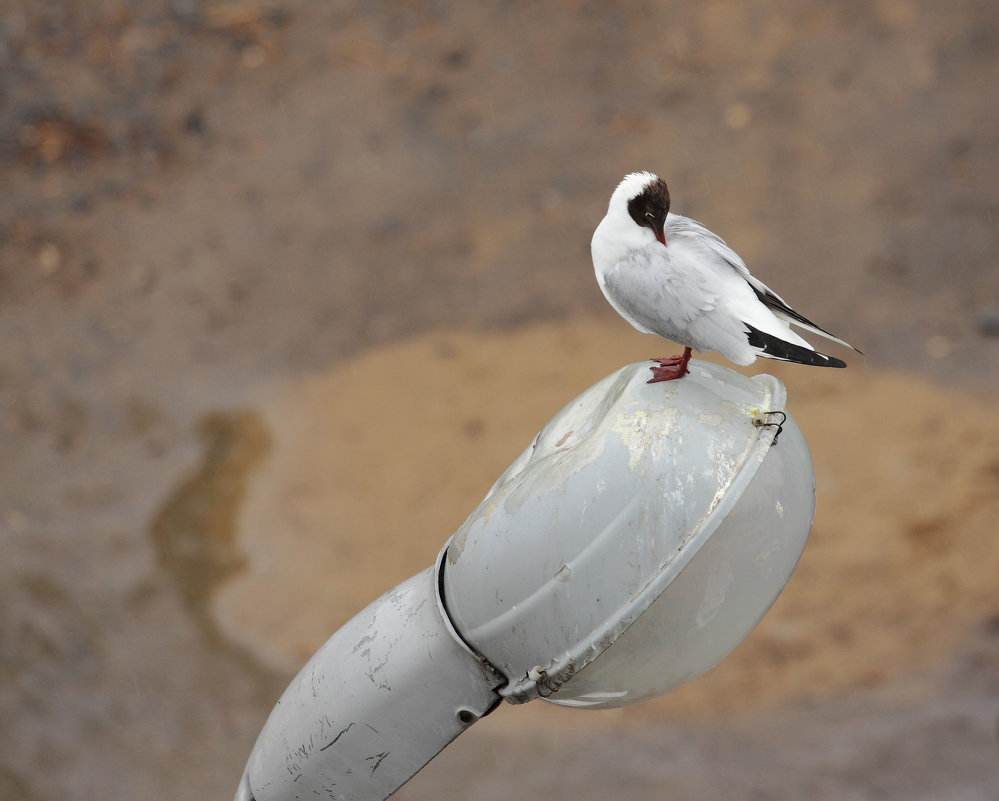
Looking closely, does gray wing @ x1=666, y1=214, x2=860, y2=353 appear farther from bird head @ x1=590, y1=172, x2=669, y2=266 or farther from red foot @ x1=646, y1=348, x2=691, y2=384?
red foot @ x1=646, y1=348, x2=691, y2=384

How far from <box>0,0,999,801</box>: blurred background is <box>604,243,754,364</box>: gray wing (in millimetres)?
4307

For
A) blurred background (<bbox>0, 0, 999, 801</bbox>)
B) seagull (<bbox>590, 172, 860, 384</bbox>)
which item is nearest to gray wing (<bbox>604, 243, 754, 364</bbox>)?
seagull (<bbox>590, 172, 860, 384</bbox>)

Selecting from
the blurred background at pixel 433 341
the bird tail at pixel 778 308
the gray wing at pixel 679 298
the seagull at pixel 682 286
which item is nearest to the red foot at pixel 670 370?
the seagull at pixel 682 286

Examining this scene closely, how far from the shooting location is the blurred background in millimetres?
6281

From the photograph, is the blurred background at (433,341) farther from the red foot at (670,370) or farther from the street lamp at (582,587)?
the red foot at (670,370)

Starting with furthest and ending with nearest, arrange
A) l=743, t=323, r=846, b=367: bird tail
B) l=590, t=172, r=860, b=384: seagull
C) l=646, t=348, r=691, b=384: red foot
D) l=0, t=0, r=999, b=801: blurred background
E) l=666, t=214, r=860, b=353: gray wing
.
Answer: l=0, t=0, r=999, b=801: blurred background, l=666, t=214, r=860, b=353: gray wing, l=590, t=172, r=860, b=384: seagull, l=743, t=323, r=846, b=367: bird tail, l=646, t=348, r=691, b=384: red foot

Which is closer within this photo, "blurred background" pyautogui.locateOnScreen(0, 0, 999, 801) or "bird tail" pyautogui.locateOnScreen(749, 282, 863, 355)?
"bird tail" pyautogui.locateOnScreen(749, 282, 863, 355)

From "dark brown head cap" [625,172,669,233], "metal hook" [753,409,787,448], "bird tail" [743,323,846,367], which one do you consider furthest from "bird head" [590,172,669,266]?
Answer: "metal hook" [753,409,787,448]

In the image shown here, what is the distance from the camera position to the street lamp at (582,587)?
6.14 ft

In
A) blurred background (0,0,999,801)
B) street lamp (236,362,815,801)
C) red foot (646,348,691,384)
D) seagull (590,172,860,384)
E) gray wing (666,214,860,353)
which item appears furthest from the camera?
blurred background (0,0,999,801)

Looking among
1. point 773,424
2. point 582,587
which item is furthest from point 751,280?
point 582,587

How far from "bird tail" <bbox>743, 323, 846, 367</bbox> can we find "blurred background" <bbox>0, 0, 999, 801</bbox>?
4.36m

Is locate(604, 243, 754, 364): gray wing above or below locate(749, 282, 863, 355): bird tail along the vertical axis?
above

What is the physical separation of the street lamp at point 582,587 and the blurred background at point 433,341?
4273mm
